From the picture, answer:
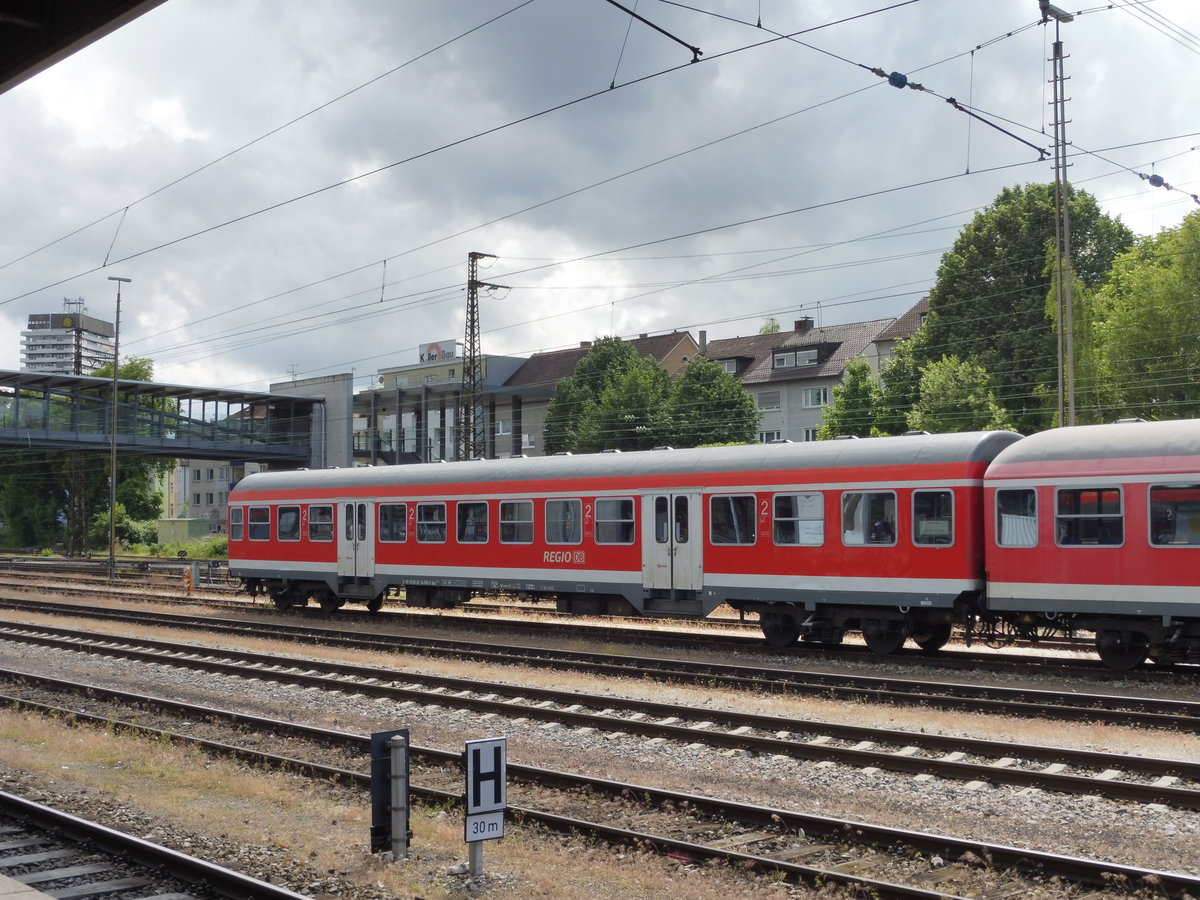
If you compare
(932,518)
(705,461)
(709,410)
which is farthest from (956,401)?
(932,518)

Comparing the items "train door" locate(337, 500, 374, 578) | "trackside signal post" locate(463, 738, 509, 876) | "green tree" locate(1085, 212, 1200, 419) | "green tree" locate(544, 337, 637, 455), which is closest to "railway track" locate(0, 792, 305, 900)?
"trackside signal post" locate(463, 738, 509, 876)

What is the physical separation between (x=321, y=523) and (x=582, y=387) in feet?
135

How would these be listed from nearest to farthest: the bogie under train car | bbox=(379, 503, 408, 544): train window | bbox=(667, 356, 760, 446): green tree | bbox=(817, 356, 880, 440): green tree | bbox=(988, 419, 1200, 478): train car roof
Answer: bbox=(988, 419, 1200, 478): train car roof
the bogie under train car
bbox=(379, 503, 408, 544): train window
bbox=(817, 356, 880, 440): green tree
bbox=(667, 356, 760, 446): green tree

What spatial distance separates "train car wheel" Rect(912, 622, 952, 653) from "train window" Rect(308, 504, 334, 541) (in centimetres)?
1409

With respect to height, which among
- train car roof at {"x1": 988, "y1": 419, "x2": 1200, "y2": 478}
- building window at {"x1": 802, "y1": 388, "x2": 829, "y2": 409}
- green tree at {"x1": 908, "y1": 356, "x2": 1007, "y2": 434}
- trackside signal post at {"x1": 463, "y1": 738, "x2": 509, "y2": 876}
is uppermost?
building window at {"x1": 802, "y1": 388, "x2": 829, "y2": 409}

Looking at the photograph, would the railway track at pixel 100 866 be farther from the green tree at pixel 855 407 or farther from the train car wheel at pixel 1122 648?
the green tree at pixel 855 407

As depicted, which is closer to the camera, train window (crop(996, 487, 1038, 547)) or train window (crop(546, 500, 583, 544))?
train window (crop(996, 487, 1038, 547))

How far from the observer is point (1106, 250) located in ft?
176

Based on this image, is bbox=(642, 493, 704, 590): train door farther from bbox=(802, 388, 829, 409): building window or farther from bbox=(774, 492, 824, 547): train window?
bbox=(802, 388, 829, 409): building window

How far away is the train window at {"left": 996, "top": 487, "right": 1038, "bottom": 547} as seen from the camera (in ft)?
53.6

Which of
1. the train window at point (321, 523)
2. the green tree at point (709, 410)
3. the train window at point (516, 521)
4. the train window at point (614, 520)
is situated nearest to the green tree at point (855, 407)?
the green tree at point (709, 410)

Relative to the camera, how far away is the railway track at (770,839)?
7367mm

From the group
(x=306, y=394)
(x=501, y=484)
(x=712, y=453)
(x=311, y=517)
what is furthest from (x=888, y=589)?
(x=306, y=394)

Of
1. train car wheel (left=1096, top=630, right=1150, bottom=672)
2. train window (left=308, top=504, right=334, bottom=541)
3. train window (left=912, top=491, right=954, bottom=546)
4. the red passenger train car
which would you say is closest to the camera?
the red passenger train car
